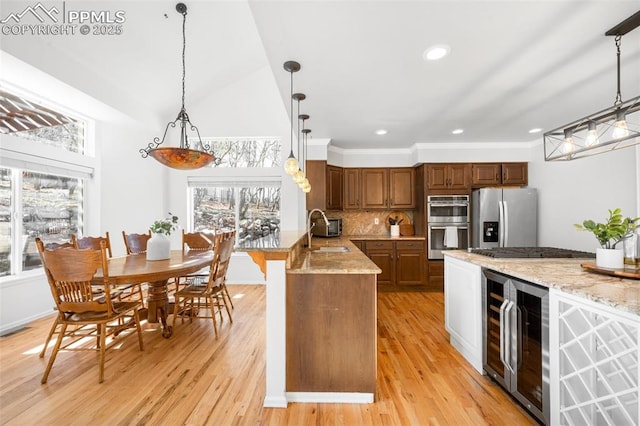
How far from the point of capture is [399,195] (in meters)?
5.04

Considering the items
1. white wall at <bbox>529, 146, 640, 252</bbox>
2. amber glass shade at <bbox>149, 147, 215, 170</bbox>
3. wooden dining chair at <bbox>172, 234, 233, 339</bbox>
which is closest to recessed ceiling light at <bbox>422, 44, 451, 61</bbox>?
amber glass shade at <bbox>149, 147, 215, 170</bbox>

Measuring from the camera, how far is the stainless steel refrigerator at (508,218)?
4.36m

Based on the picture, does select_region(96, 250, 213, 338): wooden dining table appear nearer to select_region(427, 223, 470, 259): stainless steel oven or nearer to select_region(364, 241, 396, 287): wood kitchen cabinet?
select_region(364, 241, 396, 287): wood kitchen cabinet

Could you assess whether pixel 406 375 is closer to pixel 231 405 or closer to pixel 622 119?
pixel 231 405

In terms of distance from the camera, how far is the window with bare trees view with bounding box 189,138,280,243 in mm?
5047

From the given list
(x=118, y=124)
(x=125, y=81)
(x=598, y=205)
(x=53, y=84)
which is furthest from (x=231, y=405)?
(x=598, y=205)

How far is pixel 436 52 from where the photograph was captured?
211 centimetres

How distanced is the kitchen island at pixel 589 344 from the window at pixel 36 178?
16.1 ft

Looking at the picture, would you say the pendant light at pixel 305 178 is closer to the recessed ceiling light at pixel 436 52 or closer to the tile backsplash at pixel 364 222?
the tile backsplash at pixel 364 222

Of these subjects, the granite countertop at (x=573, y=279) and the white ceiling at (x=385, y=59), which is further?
the white ceiling at (x=385, y=59)

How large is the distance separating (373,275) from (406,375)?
904mm

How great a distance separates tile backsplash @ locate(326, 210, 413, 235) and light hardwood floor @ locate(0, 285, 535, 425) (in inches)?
97.1

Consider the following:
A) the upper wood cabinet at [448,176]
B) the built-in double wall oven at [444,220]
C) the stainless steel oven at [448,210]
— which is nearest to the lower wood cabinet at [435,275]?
the built-in double wall oven at [444,220]

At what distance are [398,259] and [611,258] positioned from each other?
2.96 m
